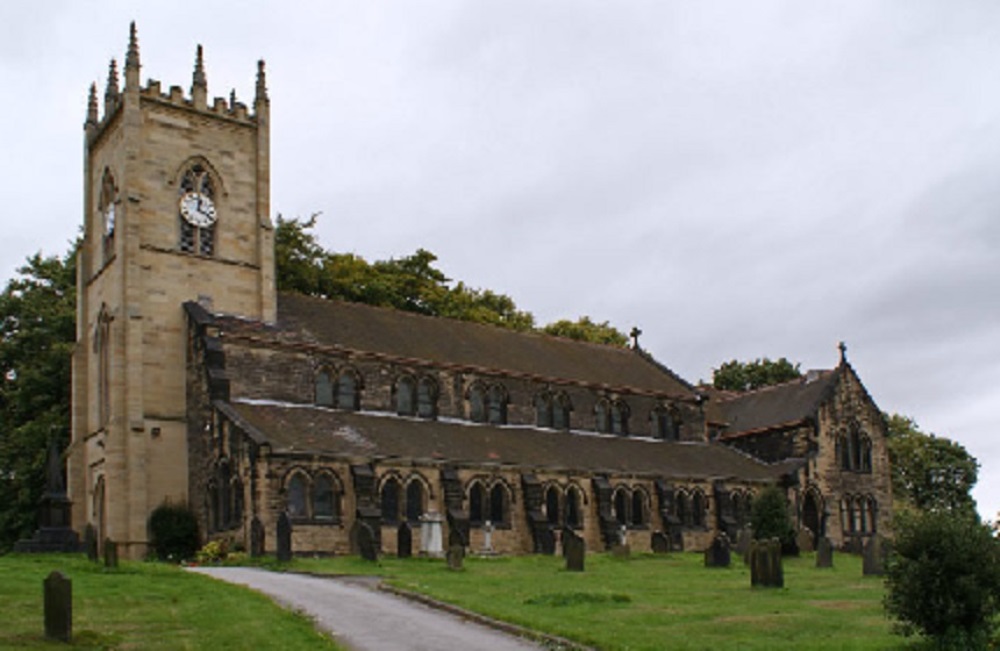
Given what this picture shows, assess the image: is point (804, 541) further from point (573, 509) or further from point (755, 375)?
point (755, 375)

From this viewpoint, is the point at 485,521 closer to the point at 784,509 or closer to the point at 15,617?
the point at 784,509

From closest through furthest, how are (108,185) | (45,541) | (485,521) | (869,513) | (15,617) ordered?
(15,617)
(45,541)
(485,521)
(108,185)
(869,513)

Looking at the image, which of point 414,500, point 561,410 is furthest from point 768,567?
point 561,410

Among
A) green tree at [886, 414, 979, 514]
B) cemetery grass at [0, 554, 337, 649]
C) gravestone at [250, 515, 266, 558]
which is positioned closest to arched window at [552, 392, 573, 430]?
gravestone at [250, 515, 266, 558]

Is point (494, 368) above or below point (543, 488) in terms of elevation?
above

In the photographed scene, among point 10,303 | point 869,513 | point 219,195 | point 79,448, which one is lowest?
point 869,513

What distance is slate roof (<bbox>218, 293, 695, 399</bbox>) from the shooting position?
49031 millimetres

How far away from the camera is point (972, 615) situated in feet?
60.5

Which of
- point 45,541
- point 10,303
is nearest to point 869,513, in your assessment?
point 45,541

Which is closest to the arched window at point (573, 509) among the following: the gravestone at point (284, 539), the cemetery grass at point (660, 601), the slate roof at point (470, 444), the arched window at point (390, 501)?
the slate roof at point (470, 444)

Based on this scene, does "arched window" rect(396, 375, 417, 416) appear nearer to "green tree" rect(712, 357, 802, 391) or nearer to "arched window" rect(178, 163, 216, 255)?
"arched window" rect(178, 163, 216, 255)

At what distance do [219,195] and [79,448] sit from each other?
455 inches

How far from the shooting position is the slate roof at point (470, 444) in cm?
4228

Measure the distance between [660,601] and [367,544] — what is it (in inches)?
566
